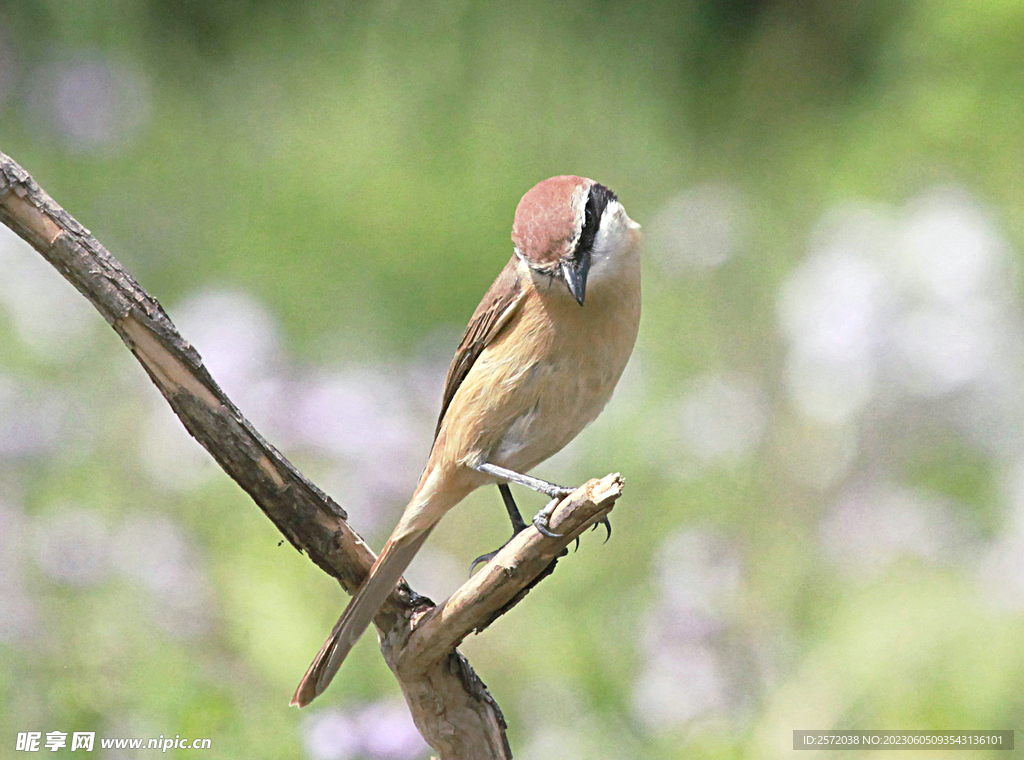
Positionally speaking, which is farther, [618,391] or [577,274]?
[618,391]

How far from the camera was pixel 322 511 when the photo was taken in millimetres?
1764

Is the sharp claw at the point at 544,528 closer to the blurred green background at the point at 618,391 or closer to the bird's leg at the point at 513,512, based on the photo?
the bird's leg at the point at 513,512

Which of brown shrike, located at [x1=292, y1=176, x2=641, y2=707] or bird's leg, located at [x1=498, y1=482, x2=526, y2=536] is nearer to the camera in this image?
brown shrike, located at [x1=292, y1=176, x2=641, y2=707]

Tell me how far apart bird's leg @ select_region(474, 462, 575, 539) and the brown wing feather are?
195 mm


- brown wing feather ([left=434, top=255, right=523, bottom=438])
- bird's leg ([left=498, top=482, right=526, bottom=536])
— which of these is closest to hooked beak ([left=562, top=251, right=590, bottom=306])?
brown wing feather ([left=434, top=255, right=523, bottom=438])

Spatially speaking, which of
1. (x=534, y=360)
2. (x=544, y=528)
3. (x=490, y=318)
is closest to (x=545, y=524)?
(x=544, y=528)

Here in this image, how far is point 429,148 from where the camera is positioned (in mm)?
3982

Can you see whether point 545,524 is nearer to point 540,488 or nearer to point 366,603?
point 540,488

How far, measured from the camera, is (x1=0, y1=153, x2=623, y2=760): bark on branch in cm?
157

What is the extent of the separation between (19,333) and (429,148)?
1616mm

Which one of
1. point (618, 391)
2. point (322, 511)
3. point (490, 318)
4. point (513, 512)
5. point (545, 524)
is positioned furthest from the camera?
point (618, 391)

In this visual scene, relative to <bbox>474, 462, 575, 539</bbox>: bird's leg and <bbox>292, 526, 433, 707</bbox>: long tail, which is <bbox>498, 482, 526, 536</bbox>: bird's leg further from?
<bbox>292, 526, 433, 707</bbox>: long tail

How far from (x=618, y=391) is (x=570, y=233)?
1.92m

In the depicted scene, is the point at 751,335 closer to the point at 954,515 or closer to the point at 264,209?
the point at 954,515
